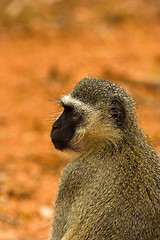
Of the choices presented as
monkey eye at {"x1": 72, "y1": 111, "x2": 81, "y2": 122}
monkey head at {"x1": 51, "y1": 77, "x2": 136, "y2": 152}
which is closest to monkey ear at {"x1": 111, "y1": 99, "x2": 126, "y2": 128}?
monkey head at {"x1": 51, "y1": 77, "x2": 136, "y2": 152}

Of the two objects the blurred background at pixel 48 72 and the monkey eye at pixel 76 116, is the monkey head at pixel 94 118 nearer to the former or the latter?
the monkey eye at pixel 76 116

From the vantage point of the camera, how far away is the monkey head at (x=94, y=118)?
405cm

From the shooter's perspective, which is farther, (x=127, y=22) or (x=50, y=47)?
(x=127, y=22)

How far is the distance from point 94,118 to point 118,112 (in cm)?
22

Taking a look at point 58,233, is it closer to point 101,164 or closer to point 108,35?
point 101,164

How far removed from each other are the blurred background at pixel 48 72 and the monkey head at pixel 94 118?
1.37 feet

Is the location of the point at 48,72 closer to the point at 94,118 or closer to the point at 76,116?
the point at 76,116

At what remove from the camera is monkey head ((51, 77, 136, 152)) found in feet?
13.3

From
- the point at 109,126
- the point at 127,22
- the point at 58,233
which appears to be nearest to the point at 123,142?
the point at 109,126

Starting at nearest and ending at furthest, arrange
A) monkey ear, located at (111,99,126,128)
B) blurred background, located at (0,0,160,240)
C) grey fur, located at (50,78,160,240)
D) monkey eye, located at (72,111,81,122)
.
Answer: grey fur, located at (50,78,160,240)
monkey ear, located at (111,99,126,128)
monkey eye, located at (72,111,81,122)
blurred background, located at (0,0,160,240)

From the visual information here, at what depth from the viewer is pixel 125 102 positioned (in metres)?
4.14

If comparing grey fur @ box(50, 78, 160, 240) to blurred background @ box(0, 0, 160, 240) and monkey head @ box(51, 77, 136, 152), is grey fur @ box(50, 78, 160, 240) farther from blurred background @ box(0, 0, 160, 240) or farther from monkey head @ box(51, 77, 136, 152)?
blurred background @ box(0, 0, 160, 240)

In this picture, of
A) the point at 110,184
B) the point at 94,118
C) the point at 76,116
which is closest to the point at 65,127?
the point at 76,116

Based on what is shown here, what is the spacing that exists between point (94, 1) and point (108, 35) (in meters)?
3.12
